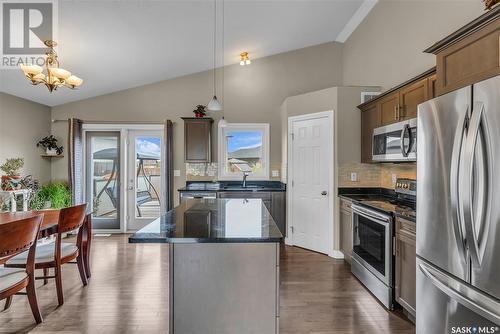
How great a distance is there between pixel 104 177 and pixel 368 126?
4.86 meters

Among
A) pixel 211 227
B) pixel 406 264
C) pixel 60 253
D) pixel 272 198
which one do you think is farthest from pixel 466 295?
pixel 272 198

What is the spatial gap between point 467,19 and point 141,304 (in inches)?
156

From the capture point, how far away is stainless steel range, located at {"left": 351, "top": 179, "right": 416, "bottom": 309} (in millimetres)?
2592

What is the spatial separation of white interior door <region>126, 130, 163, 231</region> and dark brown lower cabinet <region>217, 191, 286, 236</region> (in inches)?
59.9

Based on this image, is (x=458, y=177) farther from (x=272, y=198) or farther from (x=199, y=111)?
(x=199, y=111)

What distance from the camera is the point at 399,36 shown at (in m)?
3.64

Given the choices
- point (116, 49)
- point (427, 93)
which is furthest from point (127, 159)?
point (427, 93)

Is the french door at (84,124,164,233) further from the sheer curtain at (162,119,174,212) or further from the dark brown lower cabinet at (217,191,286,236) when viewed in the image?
the dark brown lower cabinet at (217,191,286,236)

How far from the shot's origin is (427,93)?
2.66 meters

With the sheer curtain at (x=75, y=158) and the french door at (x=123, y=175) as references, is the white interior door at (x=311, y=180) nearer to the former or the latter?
the french door at (x=123, y=175)

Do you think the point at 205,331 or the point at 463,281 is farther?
the point at 205,331

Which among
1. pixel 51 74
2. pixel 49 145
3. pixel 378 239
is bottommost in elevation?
pixel 378 239

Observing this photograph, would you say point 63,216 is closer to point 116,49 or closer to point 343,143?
point 116,49

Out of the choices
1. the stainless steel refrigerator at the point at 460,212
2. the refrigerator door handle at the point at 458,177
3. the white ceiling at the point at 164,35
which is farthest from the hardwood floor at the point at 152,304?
the white ceiling at the point at 164,35
